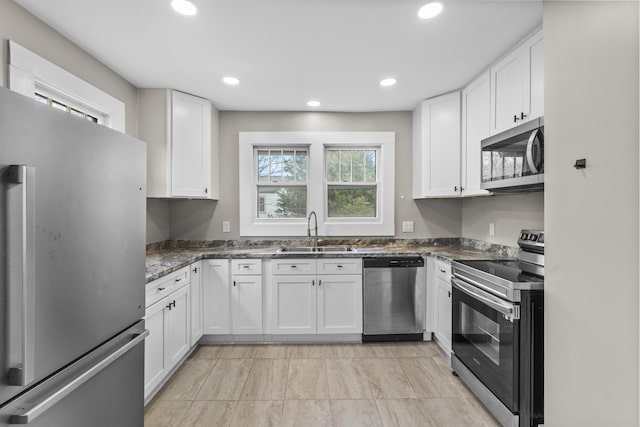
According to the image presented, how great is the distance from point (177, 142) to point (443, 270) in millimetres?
2769

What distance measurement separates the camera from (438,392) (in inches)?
88.4

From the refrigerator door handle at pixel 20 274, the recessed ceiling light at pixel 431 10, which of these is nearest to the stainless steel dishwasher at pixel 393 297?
the recessed ceiling light at pixel 431 10

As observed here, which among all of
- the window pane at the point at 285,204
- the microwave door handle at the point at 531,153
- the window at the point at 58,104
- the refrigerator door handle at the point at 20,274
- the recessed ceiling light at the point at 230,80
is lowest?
the refrigerator door handle at the point at 20,274

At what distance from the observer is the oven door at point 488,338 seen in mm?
1728

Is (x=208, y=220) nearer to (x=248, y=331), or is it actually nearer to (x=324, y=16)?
(x=248, y=331)

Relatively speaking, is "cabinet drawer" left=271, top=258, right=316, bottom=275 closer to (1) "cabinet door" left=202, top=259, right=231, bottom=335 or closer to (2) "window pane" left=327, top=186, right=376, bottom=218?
(1) "cabinet door" left=202, top=259, right=231, bottom=335

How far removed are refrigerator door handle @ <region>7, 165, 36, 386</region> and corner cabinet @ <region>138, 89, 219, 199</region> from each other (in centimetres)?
223

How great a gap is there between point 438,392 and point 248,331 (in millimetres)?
1741

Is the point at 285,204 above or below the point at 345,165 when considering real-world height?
→ below

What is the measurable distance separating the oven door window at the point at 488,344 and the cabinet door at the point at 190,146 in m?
2.58

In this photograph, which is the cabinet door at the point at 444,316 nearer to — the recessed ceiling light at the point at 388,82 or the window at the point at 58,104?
the recessed ceiling light at the point at 388,82

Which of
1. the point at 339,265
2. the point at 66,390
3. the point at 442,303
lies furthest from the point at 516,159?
the point at 66,390

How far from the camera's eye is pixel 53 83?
198cm

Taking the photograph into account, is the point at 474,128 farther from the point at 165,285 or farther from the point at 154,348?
the point at 154,348
